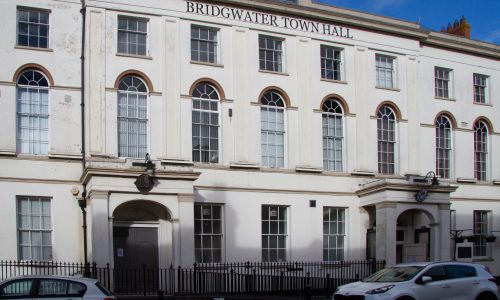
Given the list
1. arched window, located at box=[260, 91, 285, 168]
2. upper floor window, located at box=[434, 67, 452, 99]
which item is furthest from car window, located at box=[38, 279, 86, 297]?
upper floor window, located at box=[434, 67, 452, 99]

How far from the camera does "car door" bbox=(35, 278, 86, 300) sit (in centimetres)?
1656

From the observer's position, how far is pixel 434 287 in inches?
722

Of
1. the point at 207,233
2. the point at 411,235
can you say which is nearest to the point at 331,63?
the point at 411,235

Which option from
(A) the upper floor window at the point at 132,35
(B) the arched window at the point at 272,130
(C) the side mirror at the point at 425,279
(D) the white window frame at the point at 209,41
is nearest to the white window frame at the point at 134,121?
(A) the upper floor window at the point at 132,35

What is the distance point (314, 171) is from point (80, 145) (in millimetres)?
10051

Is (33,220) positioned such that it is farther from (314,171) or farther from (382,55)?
(382,55)

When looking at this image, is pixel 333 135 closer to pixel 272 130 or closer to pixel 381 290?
pixel 272 130

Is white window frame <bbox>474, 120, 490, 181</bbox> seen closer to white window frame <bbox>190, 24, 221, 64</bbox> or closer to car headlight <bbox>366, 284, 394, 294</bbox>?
white window frame <bbox>190, 24, 221, 64</bbox>

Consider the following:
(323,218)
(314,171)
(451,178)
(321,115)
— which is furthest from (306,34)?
(451,178)

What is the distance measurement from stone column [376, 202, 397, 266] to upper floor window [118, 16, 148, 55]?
1192 centimetres

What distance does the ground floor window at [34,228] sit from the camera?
2466 centimetres

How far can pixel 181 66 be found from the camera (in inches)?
1093

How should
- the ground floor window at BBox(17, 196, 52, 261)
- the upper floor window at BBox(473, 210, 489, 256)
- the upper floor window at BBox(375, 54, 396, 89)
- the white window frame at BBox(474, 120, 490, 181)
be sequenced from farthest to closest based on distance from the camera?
the white window frame at BBox(474, 120, 490, 181) < the upper floor window at BBox(473, 210, 489, 256) < the upper floor window at BBox(375, 54, 396, 89) < the ground floor window at BBox(17, 196, 52, 261)

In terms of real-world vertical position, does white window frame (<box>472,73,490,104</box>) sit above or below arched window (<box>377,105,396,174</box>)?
above
